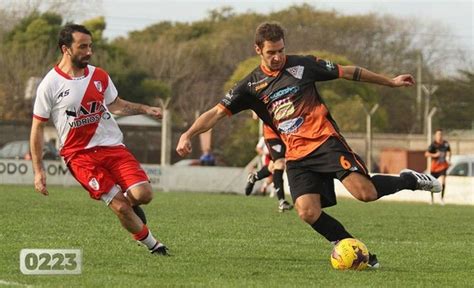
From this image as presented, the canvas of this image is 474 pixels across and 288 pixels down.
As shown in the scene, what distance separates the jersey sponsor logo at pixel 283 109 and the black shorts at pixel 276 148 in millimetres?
8628

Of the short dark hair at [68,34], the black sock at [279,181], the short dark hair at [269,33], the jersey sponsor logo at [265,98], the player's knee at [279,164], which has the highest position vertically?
the short dark hair at [269,33]

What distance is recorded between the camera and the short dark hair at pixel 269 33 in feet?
32.3

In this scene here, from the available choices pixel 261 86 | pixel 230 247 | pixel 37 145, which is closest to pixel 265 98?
pixel 261 86

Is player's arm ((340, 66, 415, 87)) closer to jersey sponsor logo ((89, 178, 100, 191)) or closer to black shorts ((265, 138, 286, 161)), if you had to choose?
jersey sponsor logo ((89, 178, 100, 191))

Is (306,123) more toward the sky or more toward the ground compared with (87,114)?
more toward the sky

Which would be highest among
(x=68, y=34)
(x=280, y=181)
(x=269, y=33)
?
(x=269, y=33)

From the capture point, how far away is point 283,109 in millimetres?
10055

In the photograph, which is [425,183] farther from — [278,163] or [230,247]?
[278,163]

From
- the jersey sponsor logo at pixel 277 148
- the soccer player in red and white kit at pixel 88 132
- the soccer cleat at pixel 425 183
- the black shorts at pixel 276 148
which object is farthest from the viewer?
the jersey sponsor logo at pixel 277 148

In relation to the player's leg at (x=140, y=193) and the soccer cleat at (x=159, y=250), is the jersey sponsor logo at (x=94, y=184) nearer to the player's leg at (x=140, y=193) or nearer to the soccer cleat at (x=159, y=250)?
the player's leg at (x=140, y=193)

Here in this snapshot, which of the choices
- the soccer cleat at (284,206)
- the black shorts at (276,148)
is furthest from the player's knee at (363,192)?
the soccer cleat at (284,206)

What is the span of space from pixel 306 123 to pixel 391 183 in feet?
3.23

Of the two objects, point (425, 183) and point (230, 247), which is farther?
point (230, 247)

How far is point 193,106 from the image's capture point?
2542 inches
